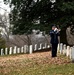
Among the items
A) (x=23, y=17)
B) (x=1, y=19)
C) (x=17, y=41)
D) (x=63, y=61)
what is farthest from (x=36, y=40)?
(x=63, y=61)

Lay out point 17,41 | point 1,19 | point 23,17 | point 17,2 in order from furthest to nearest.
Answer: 1. point 17,41
2. point 1,19
3. point 23,17
4. point 17,2

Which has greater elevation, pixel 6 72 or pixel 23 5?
pixel 23 5

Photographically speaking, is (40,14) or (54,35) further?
(40,14)

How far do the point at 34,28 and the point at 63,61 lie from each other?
36.8 ft

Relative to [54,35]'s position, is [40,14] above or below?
above

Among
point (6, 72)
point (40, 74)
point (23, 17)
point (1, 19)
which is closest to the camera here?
point (40, 74)

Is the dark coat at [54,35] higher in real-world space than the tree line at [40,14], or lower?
lower

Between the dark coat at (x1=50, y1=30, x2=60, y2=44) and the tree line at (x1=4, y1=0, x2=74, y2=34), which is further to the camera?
the tree line at (x1=4, y1=0, x2=74, y2=34)

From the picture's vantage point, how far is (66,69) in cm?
1312

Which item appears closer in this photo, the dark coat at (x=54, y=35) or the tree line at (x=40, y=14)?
the dark coat at (x=54, y=35)

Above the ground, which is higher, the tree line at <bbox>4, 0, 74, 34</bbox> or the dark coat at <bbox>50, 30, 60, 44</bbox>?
the tree line at <bbox>4, 0, 74, 34</bbox>

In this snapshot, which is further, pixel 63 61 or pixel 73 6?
pixel 73 6

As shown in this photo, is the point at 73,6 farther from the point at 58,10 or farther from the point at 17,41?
the point at 17,41

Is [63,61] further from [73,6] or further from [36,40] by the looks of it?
[36,40]
